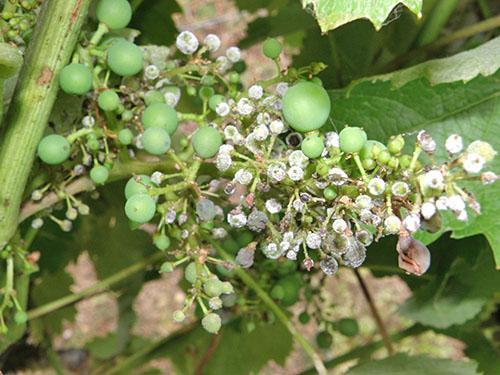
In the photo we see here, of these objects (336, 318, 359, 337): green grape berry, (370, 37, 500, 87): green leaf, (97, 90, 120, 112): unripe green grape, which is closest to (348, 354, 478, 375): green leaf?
(336, 318, 359, 337): green grape berry

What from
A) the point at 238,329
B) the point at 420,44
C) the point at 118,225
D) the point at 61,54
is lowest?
the point at 238,329

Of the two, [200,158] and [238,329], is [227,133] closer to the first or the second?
[200,158]

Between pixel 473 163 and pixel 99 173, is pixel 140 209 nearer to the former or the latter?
pixel 99 173

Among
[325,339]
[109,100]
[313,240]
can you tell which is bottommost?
[325,339]

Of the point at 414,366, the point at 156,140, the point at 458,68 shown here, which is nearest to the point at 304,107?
the point at 156,140

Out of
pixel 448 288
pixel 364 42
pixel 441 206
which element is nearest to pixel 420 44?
pixel 364 42

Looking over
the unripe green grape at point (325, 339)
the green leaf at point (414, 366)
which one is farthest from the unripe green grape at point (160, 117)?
the unripe green grape at point (325, 339)
